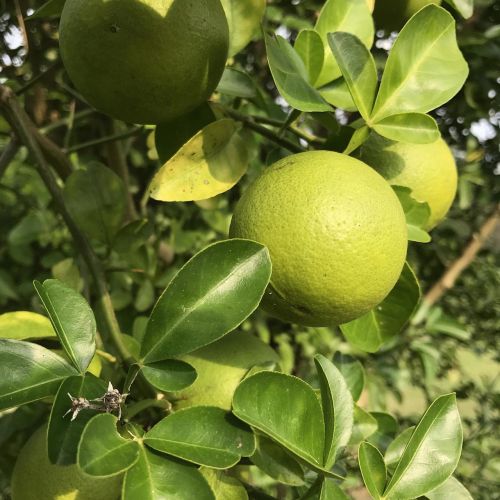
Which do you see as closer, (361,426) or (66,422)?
(66,422)

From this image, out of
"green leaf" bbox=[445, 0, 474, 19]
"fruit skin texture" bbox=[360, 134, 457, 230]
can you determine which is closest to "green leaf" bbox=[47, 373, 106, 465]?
"fruit skin texture" bbox=[360, 134, 457, 230]

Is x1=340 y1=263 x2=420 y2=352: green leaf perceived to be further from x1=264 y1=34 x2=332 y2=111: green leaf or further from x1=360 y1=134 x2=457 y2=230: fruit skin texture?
x1=264 y1=34 x2=332 y2=111: green leaf

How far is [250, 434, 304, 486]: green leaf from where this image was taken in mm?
683

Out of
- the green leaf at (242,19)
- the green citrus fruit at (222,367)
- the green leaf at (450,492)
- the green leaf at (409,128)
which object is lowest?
the green leaf at (450,492)

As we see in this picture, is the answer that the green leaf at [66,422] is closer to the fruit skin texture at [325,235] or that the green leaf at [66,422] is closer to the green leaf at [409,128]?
the fruit skin texture at [325,235]

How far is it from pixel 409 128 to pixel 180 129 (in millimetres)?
305

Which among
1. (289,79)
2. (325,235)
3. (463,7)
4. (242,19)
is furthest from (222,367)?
(463,7)

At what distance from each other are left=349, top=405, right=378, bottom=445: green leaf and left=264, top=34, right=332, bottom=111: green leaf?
0.40m

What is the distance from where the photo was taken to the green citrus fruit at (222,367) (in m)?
0.74

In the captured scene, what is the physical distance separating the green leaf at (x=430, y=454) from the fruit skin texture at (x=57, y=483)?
1.00 ft

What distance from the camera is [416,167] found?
0.85 meters

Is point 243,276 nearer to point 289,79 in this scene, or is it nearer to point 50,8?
point 289,79

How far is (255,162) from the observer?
1596 millimetres

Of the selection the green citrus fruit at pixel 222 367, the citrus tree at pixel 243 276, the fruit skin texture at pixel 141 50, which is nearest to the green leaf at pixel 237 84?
the citrus tree at pixel 243 276
